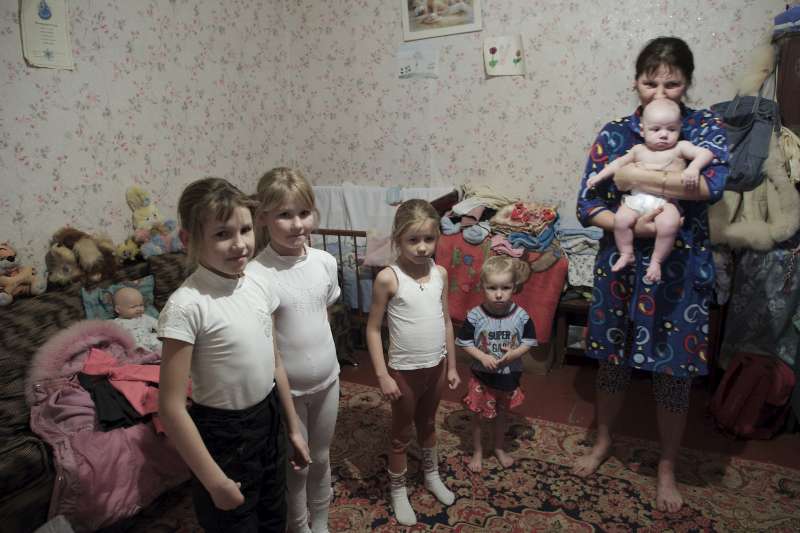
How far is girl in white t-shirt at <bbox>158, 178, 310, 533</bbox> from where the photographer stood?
1.03 m

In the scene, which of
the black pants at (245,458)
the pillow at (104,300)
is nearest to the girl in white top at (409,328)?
the black pants at (245,458)

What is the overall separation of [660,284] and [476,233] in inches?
54.9

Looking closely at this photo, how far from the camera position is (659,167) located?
156 centimetres

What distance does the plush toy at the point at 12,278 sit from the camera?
2160mm

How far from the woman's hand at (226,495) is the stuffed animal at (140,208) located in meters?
2.11

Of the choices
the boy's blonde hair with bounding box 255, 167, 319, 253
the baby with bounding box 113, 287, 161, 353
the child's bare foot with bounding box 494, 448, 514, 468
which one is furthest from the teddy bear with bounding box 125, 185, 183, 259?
the child's bare foot with bounding box 494, 448, 514, 468

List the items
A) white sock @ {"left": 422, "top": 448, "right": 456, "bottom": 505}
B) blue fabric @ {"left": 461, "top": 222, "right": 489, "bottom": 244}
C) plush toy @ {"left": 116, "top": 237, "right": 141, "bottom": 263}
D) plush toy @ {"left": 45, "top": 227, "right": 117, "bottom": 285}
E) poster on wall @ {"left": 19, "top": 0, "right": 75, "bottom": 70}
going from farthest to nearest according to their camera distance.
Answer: blue fabric @ {"left": 461, "top": 222, "right": 489, "bottom": 244} → plush toy @ {"left": 116, "top": 237, "right": 141, "bottom": 263} → plush toy @ {"left": 45, "top": 227, "right": 117, "bottom": 285} → poster on wall @ {"left": 19, "top": 0, "right": 75, "bottom": 70} → white sock @ {"left": 422, "top": 448, "right": 456, "bottom": 505}

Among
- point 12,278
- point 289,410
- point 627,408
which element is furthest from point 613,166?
point 12,278

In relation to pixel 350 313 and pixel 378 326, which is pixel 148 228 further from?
pixel 378 326

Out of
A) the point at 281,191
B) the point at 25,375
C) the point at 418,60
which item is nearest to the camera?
the point at 281,191

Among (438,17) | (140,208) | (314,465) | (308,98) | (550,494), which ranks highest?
(438,17)

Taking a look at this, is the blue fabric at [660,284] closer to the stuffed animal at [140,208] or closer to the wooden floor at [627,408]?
the wooden floor at [627,408]

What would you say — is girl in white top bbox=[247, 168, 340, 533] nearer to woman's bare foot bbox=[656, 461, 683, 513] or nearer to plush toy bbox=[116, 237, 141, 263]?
woman's bare foot bbox=[656, 461, 683, 513]

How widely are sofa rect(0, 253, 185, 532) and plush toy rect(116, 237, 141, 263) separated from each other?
0.05 metres
